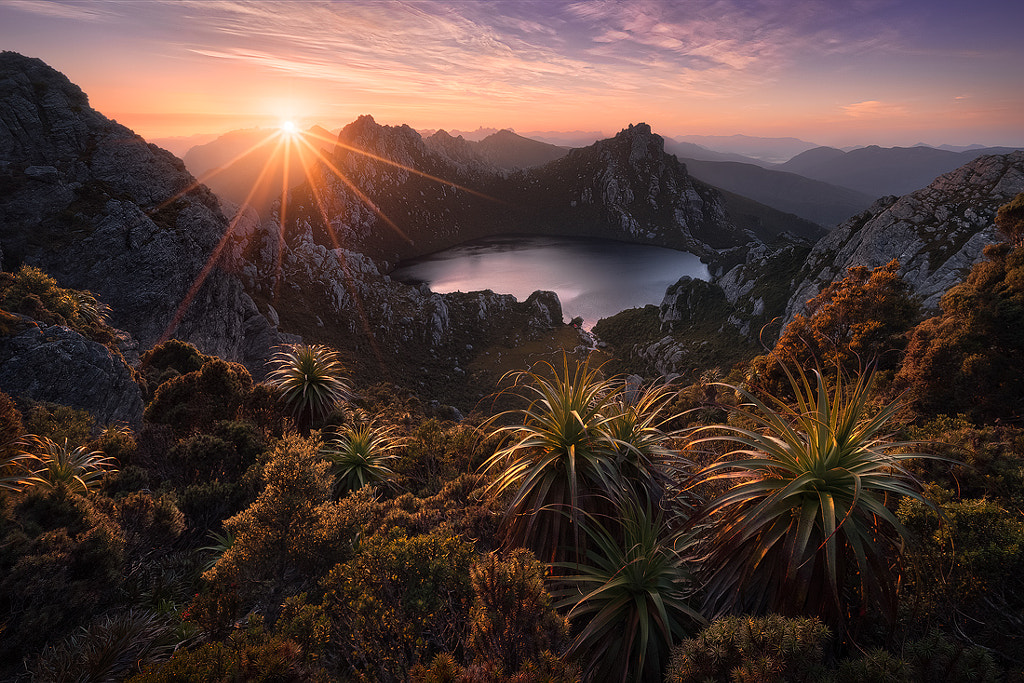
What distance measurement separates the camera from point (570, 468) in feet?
14.6

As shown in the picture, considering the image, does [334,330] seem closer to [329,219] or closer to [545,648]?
[545,648]

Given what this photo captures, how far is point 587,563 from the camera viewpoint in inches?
195

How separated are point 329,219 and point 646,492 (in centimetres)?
17402

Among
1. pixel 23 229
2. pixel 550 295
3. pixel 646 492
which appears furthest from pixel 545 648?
pixel 550 295

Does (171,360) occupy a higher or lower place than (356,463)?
lower

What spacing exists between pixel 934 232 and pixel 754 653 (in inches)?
2371

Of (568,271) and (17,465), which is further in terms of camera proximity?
(568,271)

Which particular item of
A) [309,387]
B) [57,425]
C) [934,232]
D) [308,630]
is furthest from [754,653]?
[934,232]

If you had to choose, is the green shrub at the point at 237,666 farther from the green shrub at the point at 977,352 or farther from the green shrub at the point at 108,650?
the green shrub at the point at 977,352

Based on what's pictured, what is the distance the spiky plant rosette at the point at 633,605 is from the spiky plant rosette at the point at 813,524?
415 mm

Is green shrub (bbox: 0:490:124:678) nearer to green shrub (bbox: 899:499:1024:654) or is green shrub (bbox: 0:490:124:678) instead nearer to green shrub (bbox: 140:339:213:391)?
green shrub (bbox: 899:499:1024:654)

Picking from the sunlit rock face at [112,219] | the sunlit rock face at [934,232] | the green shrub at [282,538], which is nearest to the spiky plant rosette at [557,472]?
the green shrub at [282,538]

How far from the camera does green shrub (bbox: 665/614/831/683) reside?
8.60ft

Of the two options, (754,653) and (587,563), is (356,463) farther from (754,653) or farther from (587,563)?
(754,653)
